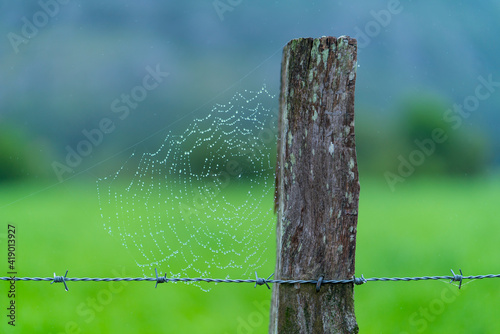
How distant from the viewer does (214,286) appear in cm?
678

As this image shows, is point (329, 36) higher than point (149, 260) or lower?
higher

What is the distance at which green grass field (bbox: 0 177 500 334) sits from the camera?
6199 millimetres

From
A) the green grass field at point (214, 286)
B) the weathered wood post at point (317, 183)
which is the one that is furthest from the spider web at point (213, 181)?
the green grass field at point (214, 286)

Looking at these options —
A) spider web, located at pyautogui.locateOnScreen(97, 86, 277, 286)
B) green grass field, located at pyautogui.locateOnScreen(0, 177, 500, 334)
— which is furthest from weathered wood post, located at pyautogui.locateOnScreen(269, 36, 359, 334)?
green grass field, located at pyautogui.locateOnScreen(0, 177, 500, 334)

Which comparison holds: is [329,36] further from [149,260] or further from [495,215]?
[495,215]

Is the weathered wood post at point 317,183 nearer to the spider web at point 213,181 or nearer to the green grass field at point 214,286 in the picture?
the spider web at point 213,181

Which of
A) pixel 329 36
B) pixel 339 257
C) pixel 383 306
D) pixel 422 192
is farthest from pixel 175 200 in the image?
pixel 422 192

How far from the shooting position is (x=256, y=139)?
3670 mm

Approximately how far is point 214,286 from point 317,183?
393 cm

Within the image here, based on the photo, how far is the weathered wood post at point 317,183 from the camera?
3.11 metres

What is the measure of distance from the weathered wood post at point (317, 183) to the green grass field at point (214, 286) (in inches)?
60.0

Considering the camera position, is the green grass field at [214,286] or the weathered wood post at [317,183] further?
the green grass field at [214,286]

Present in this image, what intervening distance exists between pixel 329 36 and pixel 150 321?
164 inches

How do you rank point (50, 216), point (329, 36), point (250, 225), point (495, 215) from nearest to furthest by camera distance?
1. point (329, 36)
2. point (250, 225)
3. point (50, 216)
4. point (495, 215)
